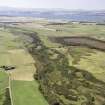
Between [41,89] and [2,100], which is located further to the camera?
[41,89]

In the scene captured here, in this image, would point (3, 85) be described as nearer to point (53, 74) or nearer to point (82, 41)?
point (53, 74)

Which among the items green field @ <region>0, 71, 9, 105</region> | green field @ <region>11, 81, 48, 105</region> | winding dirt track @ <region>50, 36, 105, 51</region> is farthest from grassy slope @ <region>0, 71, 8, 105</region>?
winding dirt track @ <region>50, 36, 105, 51</region>

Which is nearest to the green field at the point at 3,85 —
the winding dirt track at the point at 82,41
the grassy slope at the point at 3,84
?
the grassy slope at the point at 3,84

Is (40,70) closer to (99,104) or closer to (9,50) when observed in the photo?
(99,104)

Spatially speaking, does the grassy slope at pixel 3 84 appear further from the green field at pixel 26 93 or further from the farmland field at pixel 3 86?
the green field at pixel 26 93

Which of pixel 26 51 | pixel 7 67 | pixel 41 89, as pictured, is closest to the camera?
pixel 41 89

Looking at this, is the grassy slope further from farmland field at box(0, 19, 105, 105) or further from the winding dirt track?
the winding dirt track

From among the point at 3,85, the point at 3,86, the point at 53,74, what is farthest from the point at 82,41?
the point at 3,86

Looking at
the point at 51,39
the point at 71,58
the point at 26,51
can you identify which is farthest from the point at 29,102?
the point at 51,39
